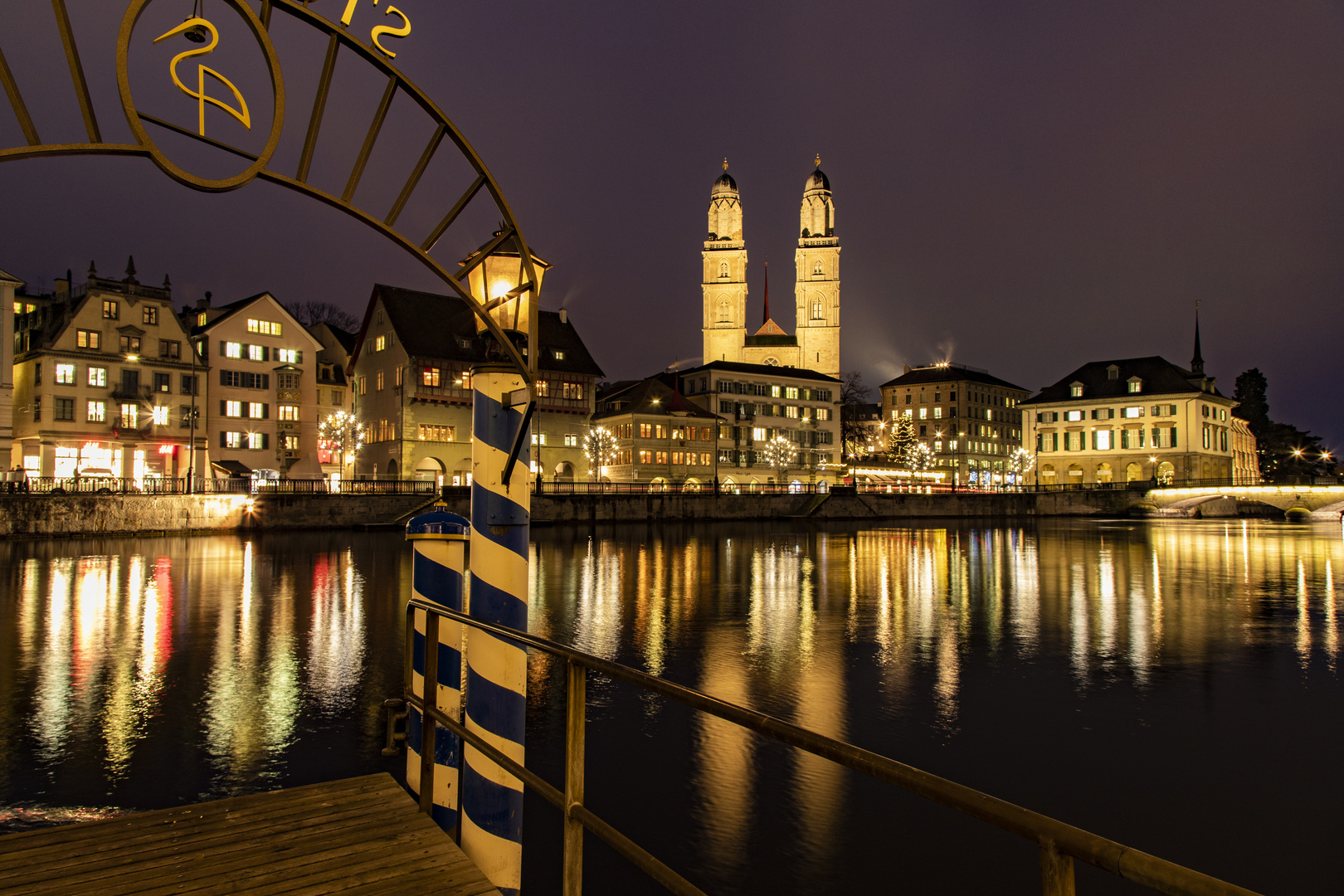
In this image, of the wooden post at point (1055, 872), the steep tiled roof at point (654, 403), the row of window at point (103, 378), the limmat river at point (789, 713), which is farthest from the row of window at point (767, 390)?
the wooden post at point (1055, 872)

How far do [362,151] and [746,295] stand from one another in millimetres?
136645

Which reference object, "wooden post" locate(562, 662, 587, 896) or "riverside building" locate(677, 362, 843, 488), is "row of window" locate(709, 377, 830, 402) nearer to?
"riverside building" locate(677, 362, 843, 488)

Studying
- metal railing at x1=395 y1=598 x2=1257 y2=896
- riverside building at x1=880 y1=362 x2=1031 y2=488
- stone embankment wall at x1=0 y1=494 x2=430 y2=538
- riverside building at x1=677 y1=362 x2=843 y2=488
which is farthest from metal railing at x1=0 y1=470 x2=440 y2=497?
riverside building at x1=880 y1=362 x2=1031 y2=488

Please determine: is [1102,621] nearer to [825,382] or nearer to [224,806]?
[224,806]

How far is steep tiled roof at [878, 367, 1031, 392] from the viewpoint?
438 ft

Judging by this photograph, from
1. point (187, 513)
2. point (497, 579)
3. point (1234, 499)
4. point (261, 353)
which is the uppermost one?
point (261, 353)

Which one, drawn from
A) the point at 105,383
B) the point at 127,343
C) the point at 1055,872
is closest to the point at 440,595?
the point at 1055,872

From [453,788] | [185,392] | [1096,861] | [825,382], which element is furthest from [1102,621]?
[825,382]

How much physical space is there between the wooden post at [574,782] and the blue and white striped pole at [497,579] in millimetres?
1788

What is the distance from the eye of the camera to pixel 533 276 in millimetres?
5859

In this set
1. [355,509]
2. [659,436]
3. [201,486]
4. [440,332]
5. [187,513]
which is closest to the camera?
[187,513]

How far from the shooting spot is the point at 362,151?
534 cm

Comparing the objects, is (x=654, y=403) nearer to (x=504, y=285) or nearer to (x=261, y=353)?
(x=261, y=353)

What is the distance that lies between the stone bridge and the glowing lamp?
87.9 m
